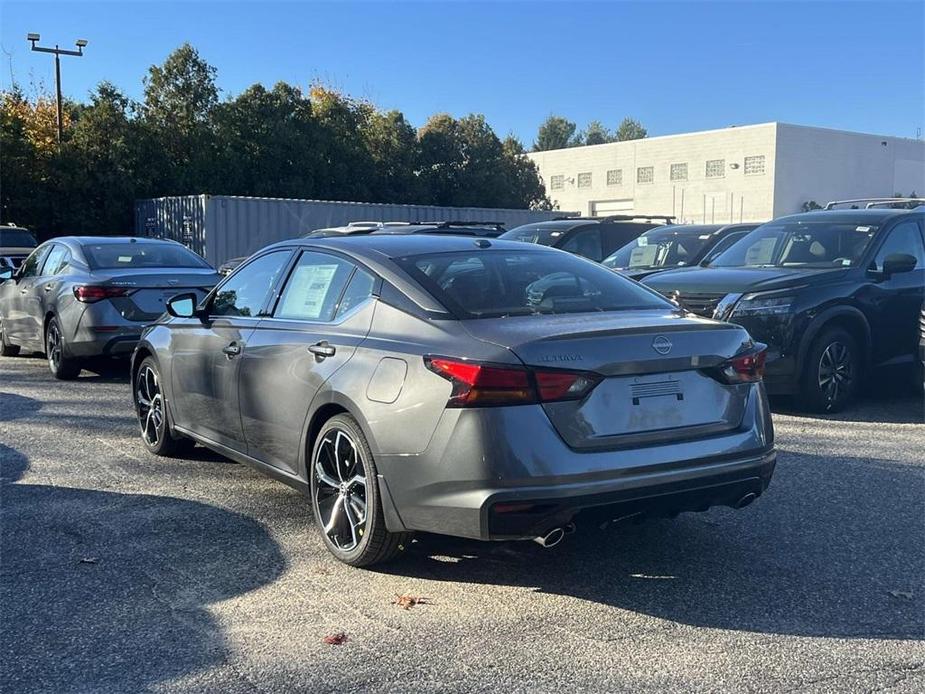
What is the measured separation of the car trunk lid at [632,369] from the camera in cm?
381

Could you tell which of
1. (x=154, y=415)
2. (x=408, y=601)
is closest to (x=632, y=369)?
(x=408, y=601)

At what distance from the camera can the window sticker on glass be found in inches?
195

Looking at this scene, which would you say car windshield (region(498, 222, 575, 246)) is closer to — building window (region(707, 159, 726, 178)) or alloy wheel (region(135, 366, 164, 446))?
alloy wheel (region(135, 366, 164, 446))

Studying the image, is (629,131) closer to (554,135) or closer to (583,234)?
(554,135)

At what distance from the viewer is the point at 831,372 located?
8.16m

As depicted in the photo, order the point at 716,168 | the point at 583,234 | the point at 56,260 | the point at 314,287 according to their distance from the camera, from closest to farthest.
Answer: the point at 314,287
the point at 56,260
the point at 583,234
the point at 716,168

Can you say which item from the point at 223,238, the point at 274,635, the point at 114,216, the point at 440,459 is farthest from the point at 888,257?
the point at 114,216

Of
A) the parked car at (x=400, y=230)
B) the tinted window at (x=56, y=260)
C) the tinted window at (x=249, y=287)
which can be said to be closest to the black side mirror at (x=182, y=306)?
the tinted window at (x=249, y=287)

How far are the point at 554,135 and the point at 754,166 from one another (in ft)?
226

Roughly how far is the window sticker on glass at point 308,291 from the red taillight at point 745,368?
206 centimetres

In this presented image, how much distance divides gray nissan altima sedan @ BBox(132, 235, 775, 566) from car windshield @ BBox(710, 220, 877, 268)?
15.0 feet

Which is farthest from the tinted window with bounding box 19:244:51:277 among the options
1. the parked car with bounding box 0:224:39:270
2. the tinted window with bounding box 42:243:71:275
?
the parked car with bounding box 0:224:39:270

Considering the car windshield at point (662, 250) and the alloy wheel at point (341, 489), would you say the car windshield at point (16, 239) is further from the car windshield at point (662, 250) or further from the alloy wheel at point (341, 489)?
the alloy wheel at point (341, 489)

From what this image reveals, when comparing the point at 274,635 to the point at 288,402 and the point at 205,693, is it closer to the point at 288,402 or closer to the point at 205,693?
the point at 205,693
